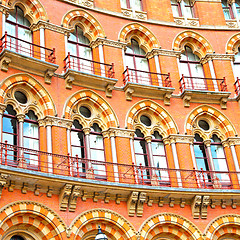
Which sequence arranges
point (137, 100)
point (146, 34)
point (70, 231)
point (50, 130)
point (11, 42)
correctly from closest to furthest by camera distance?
point (70, 231)
point (50, 130)
point (11, 42)
point (137, 100)
point (146, 34)

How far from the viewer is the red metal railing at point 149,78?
21781 millimetres

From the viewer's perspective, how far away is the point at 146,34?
75.8ft

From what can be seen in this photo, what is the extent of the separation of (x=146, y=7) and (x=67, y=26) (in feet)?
16.2

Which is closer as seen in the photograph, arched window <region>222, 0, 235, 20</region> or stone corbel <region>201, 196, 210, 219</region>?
stone corbel <region>201, 196, 210, 219</region>

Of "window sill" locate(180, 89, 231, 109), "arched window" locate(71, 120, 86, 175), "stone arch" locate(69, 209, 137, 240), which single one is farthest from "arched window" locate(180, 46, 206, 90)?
"stone arch" locate(69, 209, 137, 240)

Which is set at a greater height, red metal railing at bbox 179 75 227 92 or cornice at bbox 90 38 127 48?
cornice at bbox 90 38 127 48

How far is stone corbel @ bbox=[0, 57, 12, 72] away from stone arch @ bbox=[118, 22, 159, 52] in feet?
22.4

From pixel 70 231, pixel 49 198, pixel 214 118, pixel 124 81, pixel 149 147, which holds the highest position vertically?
pixel 124 81

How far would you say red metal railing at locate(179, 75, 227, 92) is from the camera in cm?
2270

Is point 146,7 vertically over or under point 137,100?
over

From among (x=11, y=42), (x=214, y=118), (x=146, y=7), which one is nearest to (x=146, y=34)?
(x=146, y=7)

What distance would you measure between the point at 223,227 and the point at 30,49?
10.9 m

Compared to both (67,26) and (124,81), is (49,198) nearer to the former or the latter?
(124,81)

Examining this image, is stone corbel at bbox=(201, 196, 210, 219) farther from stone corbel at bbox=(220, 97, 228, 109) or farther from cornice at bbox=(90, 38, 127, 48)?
cornice at bbox=(90, 38, 127, 48)
